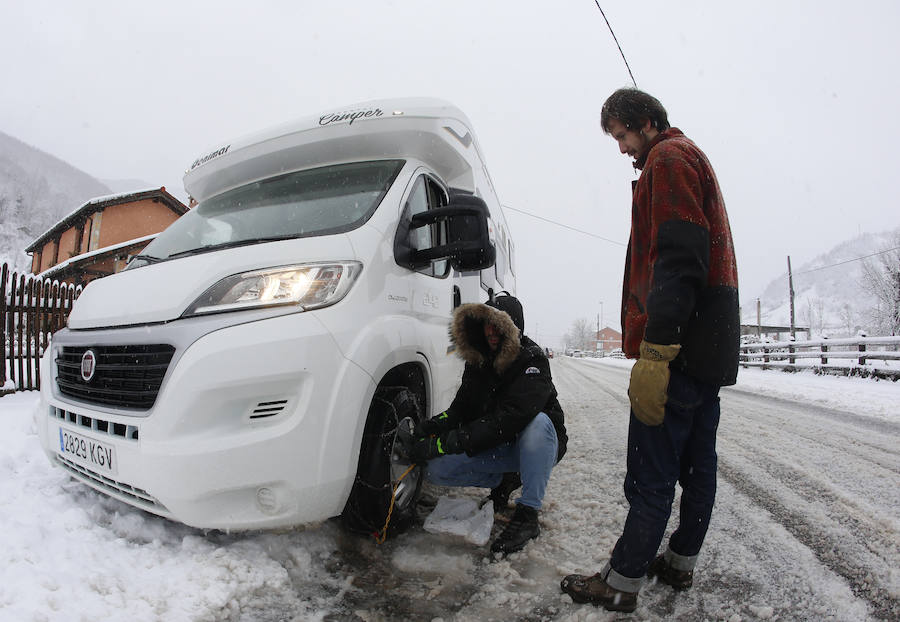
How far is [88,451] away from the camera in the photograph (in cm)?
192

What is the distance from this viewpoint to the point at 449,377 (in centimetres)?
301

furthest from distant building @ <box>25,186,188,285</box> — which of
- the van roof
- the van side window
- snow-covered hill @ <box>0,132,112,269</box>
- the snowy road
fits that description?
snow-covered hill @ <box>0,132,112,269</box>

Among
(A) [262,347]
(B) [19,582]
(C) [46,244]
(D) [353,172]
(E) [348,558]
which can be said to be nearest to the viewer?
(B) [19,582]

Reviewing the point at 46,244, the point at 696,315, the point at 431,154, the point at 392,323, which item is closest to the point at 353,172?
the point at 431,154

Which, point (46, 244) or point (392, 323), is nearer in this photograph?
Answer: point (392, 323)

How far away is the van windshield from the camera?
2.29 metres

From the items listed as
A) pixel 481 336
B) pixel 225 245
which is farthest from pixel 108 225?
pixel 481 336

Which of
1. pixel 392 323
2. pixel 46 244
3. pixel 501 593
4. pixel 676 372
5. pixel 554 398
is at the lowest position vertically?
pixel 501 593

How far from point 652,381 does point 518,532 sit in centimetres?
117

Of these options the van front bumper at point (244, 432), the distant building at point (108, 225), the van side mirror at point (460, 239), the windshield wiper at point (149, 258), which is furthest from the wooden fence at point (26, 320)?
the distant building at point (108, 225)

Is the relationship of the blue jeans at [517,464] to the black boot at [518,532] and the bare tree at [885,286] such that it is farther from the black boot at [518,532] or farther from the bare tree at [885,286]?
the bare tree at [885,286]

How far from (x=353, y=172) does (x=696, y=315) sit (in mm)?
2007

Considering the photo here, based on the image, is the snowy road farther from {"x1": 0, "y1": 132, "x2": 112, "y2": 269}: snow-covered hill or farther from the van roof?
{"x1": 0, "y1": 132, "x2": 112, "y2": 269}: snow-covered hill

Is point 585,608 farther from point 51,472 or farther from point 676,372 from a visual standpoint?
point 51,472
